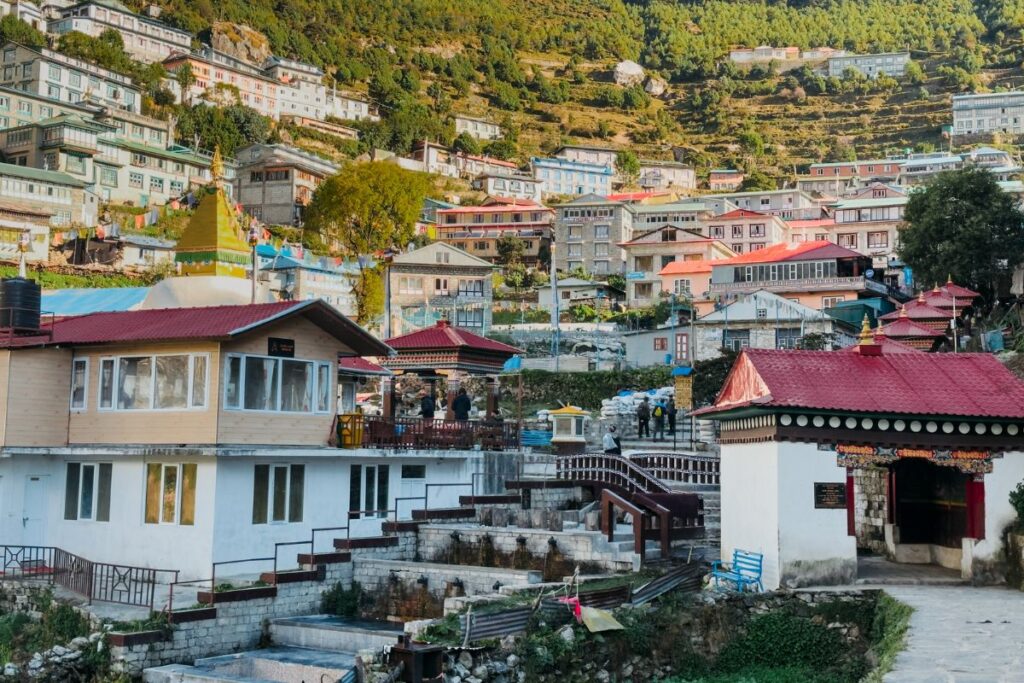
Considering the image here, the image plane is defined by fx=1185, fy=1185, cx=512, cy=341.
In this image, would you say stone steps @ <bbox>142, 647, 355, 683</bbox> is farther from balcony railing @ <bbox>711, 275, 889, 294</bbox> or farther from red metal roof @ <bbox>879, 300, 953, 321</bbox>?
balcony railing @ <bbox>711, 275, 889, 294</bbox>

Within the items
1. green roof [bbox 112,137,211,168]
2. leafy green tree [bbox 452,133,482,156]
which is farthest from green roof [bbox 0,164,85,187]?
leafy green tree [bbox 452,133,482,156]

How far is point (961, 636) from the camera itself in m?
→ 16.0

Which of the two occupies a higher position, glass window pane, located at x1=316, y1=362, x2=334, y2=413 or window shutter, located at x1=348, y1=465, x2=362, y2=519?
glass window pane, located at x1=316, y1=362, x2=334, y2=413

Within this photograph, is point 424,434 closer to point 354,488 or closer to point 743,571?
point 354,488

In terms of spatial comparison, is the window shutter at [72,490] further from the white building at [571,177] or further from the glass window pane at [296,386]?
the white building at [571,177]

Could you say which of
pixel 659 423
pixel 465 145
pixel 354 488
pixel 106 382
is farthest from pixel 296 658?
pixel 465 145

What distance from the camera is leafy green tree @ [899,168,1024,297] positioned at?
56.4m

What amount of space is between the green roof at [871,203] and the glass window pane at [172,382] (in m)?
82.9

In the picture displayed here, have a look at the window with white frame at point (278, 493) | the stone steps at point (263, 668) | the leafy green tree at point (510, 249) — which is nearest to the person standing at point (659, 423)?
the window with white frame at point (278, 493)

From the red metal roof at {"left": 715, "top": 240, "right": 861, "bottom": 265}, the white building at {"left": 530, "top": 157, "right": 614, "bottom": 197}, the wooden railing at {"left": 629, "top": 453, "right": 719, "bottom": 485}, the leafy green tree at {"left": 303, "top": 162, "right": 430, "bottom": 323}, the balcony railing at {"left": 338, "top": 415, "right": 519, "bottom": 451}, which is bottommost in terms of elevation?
the wooden railing at {"left": 629, "top": 453, "right": 719, "bottom": 485}

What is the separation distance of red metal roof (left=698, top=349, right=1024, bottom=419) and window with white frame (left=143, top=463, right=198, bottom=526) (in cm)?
1042

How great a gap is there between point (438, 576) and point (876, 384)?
358 inches

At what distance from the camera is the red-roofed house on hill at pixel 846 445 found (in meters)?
20.1

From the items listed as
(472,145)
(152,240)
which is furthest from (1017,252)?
(472,145)
